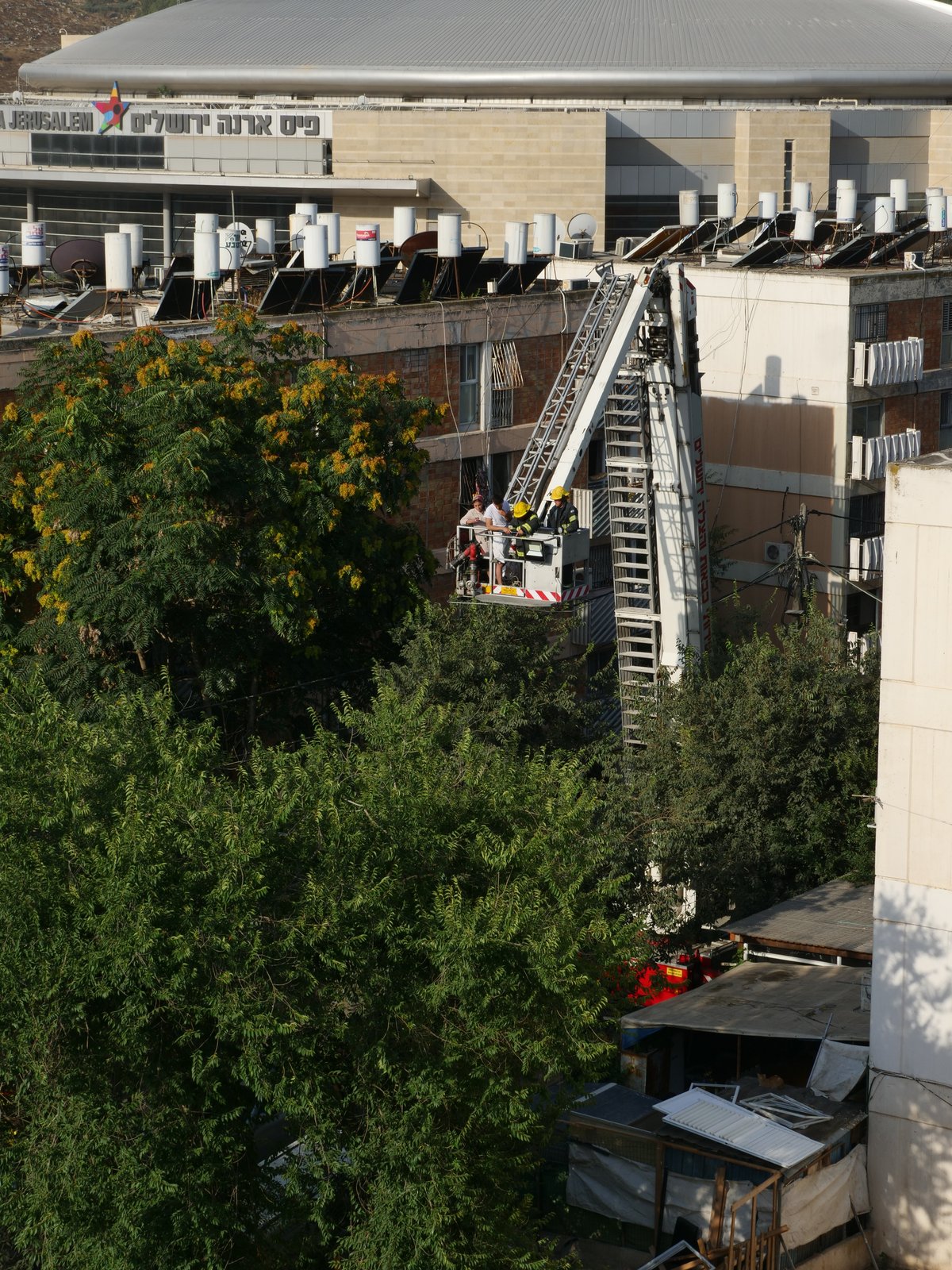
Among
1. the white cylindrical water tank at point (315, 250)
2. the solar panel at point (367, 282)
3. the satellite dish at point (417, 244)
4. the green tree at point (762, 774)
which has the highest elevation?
the satellite dish at point (417, 244)

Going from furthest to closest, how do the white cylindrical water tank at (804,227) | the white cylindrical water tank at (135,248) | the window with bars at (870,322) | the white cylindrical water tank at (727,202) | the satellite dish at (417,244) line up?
the white cylindrical water tank at (727,202) < the white cylindrical water tank at (804,227) < the satellite dish at (417,244) < the window with bars at (870,322) < the white cylindrical water tank at (135,248)

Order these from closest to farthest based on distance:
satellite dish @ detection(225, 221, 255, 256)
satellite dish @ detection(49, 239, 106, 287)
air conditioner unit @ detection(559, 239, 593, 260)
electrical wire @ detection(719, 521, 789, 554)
Answer: satellite dish @ detection(225, 221, 255, 256), electrical wire @ detection(719, 521, 789, 554), satellite dish @ detection(49, 239, 106, 287), air conditioner unit @ detection(559, 239, 593, 260)

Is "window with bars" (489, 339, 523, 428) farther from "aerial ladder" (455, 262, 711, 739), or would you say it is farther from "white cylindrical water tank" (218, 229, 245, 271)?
"aerial ladder" (455, 262, 711, 739)

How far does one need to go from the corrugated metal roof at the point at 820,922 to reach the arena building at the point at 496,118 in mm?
42533

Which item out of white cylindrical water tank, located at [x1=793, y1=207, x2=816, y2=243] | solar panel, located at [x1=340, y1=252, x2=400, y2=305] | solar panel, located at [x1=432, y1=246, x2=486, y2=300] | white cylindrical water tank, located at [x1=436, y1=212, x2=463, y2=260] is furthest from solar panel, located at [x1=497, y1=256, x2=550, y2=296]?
white cylindrical water tank, located at [x1=793, y1=207, x2=816, y2=243]

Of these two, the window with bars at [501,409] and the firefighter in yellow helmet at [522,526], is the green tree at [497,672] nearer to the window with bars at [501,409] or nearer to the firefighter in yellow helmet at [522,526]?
the firefighter in yellow helmet at [522,526]

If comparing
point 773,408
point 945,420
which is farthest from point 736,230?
point 773,408

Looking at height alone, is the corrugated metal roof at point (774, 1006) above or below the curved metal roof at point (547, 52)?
below

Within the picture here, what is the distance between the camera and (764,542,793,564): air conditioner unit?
45.4 metres

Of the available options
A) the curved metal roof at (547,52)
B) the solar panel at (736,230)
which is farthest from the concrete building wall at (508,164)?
the solar panel at (736,230)

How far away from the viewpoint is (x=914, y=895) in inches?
918

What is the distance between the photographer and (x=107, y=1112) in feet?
57.2

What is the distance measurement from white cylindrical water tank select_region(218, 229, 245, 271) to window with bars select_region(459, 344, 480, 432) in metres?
5.30

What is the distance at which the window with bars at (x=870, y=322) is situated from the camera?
45.3 meters
